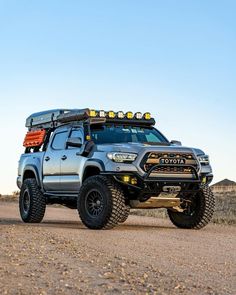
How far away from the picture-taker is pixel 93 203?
12758 mm

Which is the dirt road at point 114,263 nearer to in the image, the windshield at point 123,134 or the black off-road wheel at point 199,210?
the black off-road wheel at point 199,210

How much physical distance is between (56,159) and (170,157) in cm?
292

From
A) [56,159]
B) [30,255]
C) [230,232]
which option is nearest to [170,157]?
[230,232]

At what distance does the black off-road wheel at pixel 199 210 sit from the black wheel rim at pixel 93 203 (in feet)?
6.28

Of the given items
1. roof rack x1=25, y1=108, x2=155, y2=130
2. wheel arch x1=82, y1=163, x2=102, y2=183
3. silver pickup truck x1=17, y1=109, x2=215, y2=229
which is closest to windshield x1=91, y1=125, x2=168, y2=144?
silver pickup truck x1=17, y1=109, x2=215, y2=229

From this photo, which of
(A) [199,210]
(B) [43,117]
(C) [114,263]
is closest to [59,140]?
(B) [43,117]

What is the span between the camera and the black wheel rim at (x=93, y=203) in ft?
41.1

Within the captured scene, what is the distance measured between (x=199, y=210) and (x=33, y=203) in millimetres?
3812

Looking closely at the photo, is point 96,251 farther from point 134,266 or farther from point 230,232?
point 230,232

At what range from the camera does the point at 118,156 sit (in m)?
12.4

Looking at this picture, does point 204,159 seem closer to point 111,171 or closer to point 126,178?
point 126,178

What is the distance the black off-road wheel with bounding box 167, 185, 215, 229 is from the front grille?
2.14 feet

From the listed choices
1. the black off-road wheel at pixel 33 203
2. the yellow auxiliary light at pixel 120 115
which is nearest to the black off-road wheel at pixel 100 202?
the yellow auxiliary light at pixel 120 115

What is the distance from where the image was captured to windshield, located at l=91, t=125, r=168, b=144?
1357 cm
